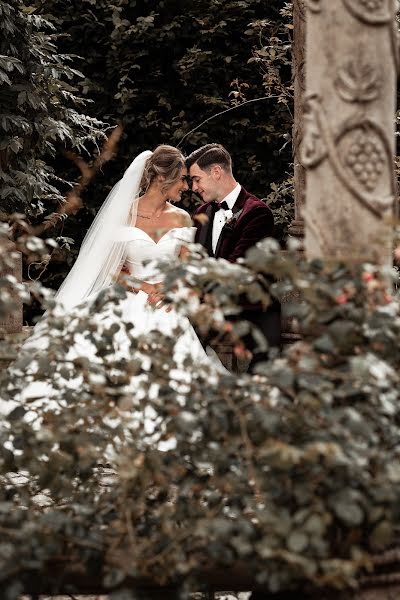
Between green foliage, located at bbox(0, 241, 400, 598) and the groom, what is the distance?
10.2ft

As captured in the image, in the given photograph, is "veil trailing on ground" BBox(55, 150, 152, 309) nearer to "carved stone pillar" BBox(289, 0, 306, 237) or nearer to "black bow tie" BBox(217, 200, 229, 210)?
"black bow tie" BBox(217, 200, 229, 210)

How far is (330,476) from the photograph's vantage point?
2371 mm

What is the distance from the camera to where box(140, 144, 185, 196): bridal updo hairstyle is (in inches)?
246

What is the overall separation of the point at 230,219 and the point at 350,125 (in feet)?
11.3

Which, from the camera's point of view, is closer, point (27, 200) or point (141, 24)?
point (27, 200)

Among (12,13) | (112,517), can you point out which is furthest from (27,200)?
(112,517)

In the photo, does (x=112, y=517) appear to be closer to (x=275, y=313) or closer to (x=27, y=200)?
(x=275, y=313)

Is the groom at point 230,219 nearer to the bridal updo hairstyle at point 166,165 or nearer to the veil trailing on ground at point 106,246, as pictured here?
the bridal updo hairstyle at point 166,165

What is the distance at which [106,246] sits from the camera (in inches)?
248

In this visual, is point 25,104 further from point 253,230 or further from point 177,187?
point 253,230

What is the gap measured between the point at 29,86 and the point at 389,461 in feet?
21.0

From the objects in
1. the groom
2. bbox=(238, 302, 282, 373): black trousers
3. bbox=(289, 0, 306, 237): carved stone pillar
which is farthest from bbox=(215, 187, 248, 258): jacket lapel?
bbox=(238, 302, 282, 373): black trousers

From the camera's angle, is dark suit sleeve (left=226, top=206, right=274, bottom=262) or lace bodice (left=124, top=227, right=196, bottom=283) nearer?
dark suit sleeve (left=226, top=206, right=274, bottom=262)

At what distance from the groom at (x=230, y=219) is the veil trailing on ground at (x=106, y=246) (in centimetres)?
38
